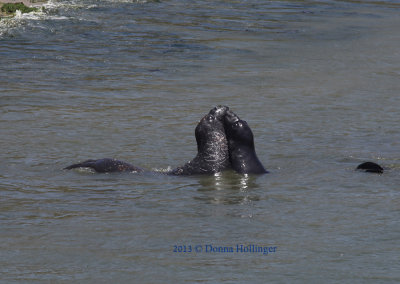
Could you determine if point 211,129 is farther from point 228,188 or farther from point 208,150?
point 228,188

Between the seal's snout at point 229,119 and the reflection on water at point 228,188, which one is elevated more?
the seal's snout at point 229,119

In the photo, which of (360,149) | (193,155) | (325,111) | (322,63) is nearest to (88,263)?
(193,155)

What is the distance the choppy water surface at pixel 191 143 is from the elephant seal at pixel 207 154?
0.41ft

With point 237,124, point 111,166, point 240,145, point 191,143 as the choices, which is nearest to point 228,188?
point 240,145

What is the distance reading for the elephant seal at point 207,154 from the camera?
8.74 m

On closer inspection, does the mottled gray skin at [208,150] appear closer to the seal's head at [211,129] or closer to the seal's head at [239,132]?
the seal's head at [211,129]

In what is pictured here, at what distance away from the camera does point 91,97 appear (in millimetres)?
12781

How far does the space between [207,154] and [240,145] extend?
0.33 m

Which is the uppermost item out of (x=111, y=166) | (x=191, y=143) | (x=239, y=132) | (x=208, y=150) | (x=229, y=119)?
(x=229, y=119)

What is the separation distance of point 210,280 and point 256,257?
0.57 metres

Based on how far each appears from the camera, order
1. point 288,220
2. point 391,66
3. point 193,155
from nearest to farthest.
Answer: point 288,220, point 193,155, point 391,66

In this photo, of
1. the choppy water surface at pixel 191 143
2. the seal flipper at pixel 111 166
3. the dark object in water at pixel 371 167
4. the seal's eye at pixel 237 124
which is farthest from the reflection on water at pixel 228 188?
the dark object in water at pixel 371 167

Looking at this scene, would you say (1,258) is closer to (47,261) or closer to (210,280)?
(47,261)

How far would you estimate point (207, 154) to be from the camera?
8750 millimetres
